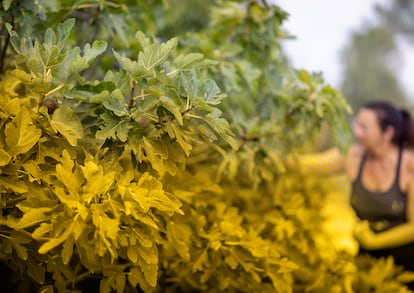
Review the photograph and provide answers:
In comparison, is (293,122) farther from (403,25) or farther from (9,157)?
(403,25)

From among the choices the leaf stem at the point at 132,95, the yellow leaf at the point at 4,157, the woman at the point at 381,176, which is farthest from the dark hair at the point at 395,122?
the yellow leaf at the point at 4,157

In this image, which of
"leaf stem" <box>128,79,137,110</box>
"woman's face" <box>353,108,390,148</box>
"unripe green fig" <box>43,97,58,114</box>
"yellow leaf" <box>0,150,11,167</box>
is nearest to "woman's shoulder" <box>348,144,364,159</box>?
"woman's face" <box>353,108,390,148</box>

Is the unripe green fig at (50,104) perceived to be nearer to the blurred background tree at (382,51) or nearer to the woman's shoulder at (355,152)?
the woman's shoulder at (355,152)

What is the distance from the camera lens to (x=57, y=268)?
140cm

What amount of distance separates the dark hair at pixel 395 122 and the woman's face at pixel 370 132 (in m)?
0.04

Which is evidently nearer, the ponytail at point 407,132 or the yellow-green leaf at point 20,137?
the yellow-green leaf at point 20,137

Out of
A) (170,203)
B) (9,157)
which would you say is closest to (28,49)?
(9,157)

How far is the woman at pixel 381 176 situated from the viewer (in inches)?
122

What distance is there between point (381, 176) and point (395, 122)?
0.48 meters

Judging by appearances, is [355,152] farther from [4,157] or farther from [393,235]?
[4,157]

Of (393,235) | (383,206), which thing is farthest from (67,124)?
(383,206)

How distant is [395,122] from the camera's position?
3.64 m

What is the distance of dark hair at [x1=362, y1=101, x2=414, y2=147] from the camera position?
363 centimetres

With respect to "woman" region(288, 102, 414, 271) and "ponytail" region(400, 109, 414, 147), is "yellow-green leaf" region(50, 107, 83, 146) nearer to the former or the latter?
"woman" region(288, 102, 414, 271)
